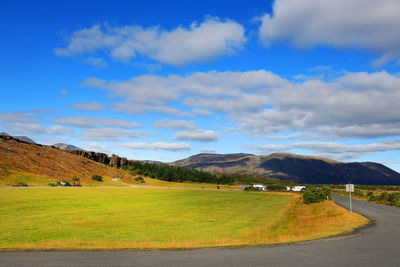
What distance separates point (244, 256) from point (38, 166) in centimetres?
9601

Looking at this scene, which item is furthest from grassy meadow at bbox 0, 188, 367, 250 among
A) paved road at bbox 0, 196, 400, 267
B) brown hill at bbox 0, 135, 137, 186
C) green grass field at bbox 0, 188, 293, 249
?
brown hill at bbox 0, 135, 137, 186

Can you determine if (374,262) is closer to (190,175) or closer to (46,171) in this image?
(46,171)

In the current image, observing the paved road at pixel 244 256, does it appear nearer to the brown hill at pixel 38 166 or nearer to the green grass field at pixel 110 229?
the green grass field at pixel 110 229

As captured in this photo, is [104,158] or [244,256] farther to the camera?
[104,158]

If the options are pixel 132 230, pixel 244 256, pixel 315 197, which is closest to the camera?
pixel 244 256

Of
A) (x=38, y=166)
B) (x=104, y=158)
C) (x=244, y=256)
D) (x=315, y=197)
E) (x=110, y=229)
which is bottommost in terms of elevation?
(x=110, y=229)

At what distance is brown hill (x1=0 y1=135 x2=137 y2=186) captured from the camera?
245 ft

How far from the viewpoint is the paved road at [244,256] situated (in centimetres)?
1221

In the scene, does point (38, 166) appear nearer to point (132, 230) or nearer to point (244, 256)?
point (132, 230)

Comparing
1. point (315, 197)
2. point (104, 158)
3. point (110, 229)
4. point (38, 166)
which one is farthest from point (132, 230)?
point (104, 158)

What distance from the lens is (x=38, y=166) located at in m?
93.6

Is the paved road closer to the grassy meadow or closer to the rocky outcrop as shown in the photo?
the grassy meadow

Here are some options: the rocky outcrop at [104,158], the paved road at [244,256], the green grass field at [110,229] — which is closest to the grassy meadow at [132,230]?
the green grass field at [110,229]

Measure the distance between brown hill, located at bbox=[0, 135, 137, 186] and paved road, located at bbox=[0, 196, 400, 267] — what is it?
6328 centimetres
